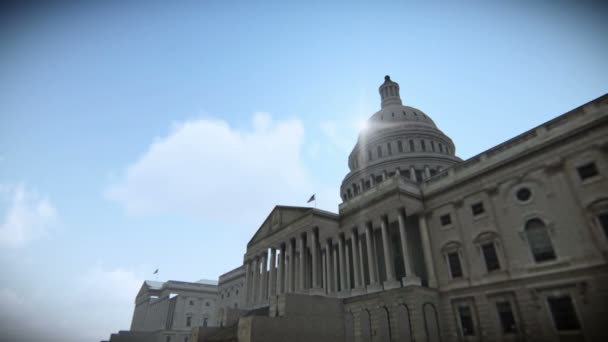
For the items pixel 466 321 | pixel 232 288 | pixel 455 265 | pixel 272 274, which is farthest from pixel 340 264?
pixel 232 288

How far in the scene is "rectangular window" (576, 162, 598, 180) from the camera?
75.5 feet

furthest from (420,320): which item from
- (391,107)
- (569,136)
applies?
(391,107)

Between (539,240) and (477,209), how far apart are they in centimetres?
528

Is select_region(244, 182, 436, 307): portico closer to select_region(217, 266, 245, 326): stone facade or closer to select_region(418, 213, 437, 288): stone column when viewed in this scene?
select_region(418, 213, 437, 288): stone column

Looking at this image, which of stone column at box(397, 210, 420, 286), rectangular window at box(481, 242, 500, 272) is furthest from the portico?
rectangular window at box(481, 242, 500, 272)

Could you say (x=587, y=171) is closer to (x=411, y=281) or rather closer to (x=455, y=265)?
(x=455, y=265)

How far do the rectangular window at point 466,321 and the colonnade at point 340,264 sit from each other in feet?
9.70

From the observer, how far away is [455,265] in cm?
2956

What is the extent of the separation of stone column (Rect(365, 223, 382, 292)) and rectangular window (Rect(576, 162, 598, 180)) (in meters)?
17.6

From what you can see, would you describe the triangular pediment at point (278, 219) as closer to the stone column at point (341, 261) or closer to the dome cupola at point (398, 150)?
the stone column at point (341, 261)

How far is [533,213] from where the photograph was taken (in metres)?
25.4

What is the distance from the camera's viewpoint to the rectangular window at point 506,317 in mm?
24598

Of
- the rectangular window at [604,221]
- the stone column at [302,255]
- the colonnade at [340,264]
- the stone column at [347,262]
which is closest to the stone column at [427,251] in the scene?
the colonnade at [340,264]

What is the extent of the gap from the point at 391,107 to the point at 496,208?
132 feet
